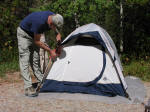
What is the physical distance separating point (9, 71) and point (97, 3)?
414 centimetres

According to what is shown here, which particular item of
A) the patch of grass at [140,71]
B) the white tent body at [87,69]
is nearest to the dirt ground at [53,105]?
the white tent body at [87,69]

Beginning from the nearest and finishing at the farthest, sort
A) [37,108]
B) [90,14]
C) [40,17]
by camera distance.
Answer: [37,108]
[40,17]
[90,14]

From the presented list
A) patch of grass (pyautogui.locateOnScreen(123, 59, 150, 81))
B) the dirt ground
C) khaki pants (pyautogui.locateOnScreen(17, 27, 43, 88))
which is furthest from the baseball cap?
patch of grass (pyautogui.locateOnScreen(123, 59, 150, 81))

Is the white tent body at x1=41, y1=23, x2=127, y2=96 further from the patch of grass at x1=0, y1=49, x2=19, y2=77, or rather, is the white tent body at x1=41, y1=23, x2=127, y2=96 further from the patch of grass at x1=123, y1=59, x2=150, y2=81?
the patch of grass at x1=0, y1=49, x2=19, y2=77

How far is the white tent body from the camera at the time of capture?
5980 mm

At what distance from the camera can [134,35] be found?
463 inches

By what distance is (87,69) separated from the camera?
620 cm

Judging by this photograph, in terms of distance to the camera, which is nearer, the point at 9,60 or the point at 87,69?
the point at 87,69

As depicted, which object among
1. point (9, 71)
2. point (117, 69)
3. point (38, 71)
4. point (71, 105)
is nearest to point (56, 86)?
point (38, 71)

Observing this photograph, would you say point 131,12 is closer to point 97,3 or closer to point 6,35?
point 97,3

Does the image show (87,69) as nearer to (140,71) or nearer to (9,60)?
(140,71)

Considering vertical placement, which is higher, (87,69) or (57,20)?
(57,20)

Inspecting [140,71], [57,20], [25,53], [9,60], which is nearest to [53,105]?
[25,53]

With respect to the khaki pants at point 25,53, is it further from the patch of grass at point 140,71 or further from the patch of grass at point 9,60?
the patch of grass at point 140,71
